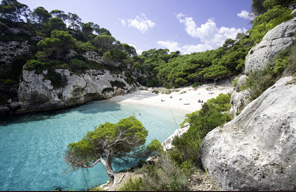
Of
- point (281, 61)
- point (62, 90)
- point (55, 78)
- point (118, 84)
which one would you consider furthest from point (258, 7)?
point (55, 78)

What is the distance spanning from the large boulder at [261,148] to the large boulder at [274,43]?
3.49 m

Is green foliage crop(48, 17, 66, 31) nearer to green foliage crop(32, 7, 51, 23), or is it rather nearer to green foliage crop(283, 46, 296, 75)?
green foliage crop(32, 7, 51, 23)

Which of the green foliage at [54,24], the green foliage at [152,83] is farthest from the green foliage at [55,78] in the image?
the green foliage at [152,83]

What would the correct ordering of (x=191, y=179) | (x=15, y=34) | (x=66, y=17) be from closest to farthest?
(x=191, y=179) → (x=15, y=34) → (x=66, y=17)

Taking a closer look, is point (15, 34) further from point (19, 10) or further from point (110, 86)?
point (110, 86)

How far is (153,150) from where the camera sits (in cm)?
771

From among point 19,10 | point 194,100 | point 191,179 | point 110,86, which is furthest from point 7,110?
point 19,10

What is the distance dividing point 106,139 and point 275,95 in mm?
8698

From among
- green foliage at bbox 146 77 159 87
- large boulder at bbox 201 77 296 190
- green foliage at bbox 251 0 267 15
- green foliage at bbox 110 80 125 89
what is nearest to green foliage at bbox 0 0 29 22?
green foliage at bbox 110 80 125 89

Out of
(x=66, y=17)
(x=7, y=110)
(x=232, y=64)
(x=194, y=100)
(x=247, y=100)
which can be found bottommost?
(x=7, y=110)

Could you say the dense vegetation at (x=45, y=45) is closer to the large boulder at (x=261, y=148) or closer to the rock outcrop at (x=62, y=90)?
the rock outcrop at (x=62, y=90)

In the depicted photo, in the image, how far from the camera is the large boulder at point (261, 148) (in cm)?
287

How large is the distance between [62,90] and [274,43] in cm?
2907

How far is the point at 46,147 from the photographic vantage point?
10.3m
